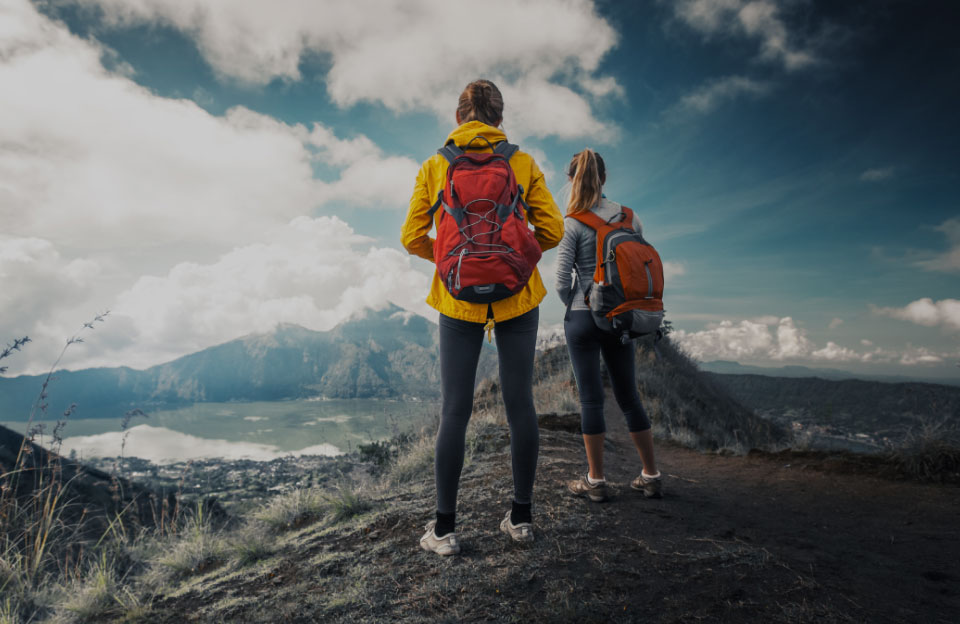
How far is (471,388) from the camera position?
214 centimetres

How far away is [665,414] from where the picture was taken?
9062 millimetres

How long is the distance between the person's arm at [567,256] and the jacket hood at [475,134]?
858 millimetres

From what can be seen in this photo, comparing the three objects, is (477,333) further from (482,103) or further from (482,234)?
(482,103)

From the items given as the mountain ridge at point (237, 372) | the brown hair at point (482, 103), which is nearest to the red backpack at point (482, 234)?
the brown hair at point (482, 103)

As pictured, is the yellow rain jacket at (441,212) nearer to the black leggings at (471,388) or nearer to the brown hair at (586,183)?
the black leggings at (471,388)

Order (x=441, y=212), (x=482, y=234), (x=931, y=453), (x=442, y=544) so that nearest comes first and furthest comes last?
(x=482, y=234), (x=441, y=212), (x=442, y=544), (x=931, y=453)

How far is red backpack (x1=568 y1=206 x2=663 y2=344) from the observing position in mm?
2568

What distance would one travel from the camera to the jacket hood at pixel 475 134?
2117mm

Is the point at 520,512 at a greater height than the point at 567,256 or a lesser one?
lesser

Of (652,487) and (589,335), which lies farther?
(652,487)

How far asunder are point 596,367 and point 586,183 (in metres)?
1.21

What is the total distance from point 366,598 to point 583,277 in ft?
6.88

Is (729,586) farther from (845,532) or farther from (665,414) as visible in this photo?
(665,414)

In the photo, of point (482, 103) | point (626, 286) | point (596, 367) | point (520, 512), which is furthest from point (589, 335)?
point (482, 103)
